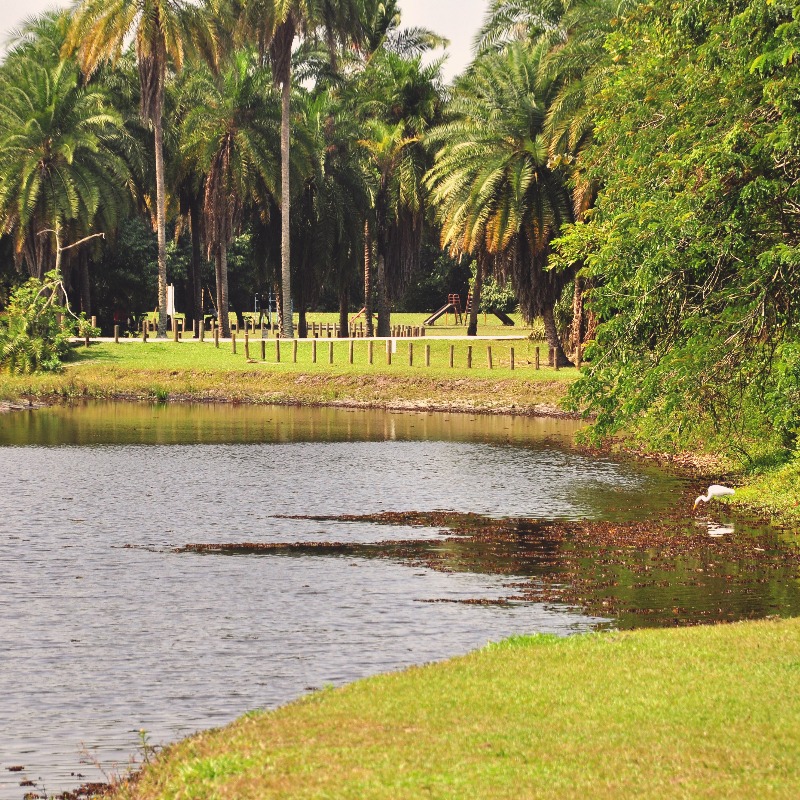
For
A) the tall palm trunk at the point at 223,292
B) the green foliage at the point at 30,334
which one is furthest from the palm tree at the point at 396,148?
the green foliage at the point at 30,334

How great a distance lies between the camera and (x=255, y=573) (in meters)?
21.6

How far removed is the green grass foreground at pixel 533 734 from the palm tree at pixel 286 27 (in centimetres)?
5571

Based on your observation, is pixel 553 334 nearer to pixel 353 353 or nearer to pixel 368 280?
pixel 353 353

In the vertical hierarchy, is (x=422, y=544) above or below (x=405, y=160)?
below

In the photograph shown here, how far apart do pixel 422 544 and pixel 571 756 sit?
564 inches

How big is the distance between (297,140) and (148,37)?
9638mm

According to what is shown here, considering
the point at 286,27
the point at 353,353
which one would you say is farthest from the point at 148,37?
the point at 353,353

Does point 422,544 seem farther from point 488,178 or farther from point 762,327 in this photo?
point 488,178

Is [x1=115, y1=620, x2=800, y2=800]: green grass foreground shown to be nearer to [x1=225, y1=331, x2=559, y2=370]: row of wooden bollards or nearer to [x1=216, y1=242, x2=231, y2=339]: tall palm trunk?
[x1=225, y1=331, x2=559, y2=370]: row of wooden bollards

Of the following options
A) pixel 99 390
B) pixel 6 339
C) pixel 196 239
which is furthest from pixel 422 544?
pixel 196 239

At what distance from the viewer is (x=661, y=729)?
35.2ft

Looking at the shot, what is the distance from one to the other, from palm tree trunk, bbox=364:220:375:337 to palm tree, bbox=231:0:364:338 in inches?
338

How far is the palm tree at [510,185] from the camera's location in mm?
57812

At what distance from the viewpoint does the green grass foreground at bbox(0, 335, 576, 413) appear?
56219 mm
